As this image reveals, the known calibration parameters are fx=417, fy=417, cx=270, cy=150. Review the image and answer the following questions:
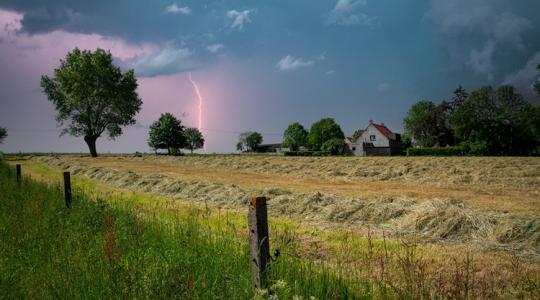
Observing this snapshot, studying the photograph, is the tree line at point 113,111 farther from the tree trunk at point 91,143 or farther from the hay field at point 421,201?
the hay field at point 421,201

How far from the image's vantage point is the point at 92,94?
66.9 meters

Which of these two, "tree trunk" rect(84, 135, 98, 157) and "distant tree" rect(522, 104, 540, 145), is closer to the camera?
"distant tree" rect(522, 104, 540, 145)

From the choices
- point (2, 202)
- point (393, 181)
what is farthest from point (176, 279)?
point (393, 181)

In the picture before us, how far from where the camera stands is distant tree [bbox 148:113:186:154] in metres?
108

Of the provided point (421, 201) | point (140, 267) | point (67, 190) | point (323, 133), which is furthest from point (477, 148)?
point (140, 267)

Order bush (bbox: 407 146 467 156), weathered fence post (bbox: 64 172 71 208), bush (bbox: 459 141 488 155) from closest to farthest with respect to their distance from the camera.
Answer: weathered fence post (bbox: 64 172 71 208) < bush (bbox: 407 146 467 156) < bush (bbox: 459 141 488 155)

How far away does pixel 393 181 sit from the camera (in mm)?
23250

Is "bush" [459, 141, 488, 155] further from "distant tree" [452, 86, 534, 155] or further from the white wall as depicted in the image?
the white wall

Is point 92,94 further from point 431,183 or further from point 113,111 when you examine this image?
point 431,183

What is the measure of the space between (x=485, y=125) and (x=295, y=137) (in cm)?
7226

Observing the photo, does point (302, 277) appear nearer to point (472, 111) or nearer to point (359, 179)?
point (359, 179)

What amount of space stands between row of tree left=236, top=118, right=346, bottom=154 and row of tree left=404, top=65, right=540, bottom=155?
62.5ft

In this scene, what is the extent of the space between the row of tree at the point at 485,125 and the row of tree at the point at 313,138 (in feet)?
62.5

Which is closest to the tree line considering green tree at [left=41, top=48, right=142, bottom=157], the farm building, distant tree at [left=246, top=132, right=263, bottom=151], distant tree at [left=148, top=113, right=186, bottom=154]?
green tree at [left=41, top=48, right=142, bottom=157]
